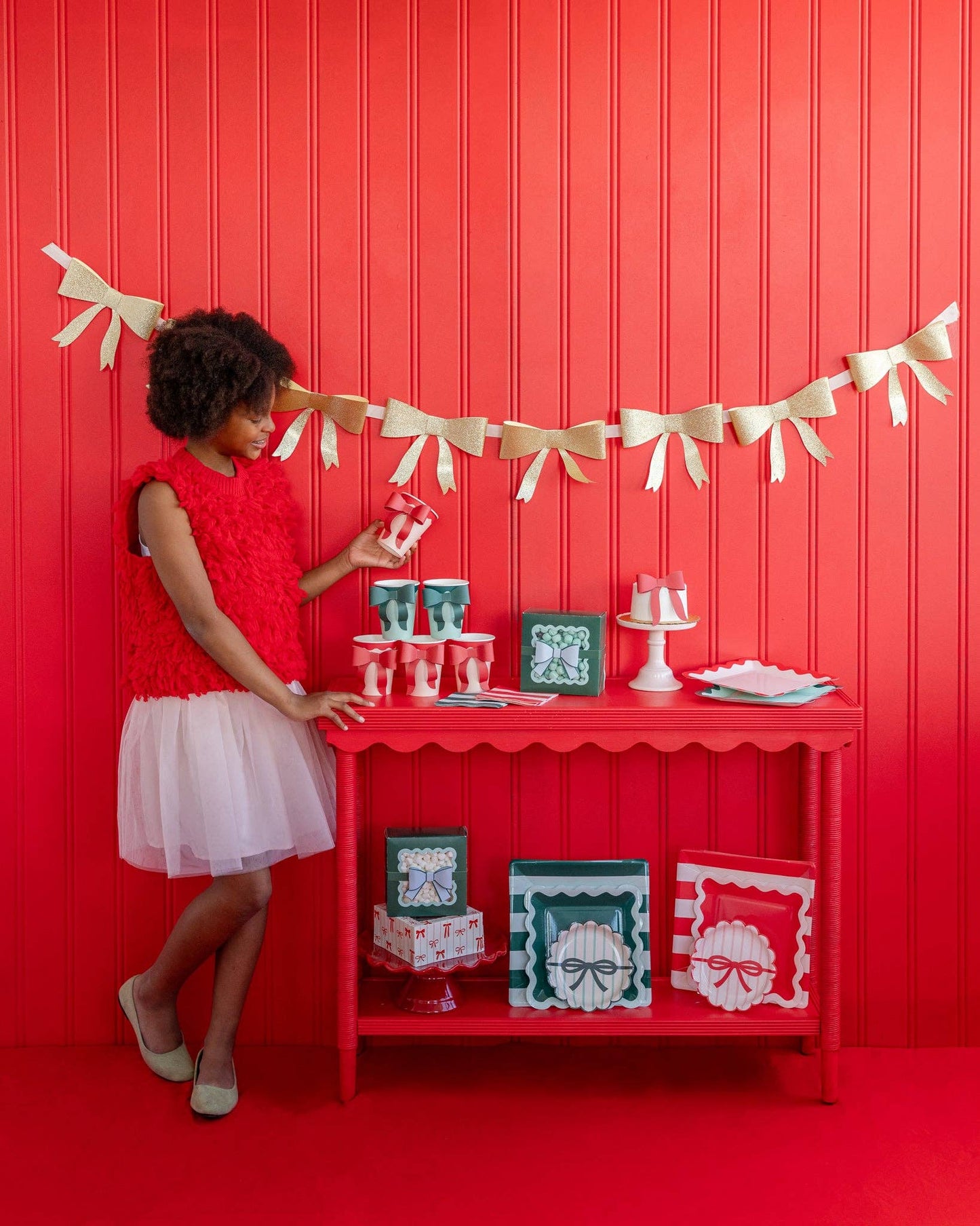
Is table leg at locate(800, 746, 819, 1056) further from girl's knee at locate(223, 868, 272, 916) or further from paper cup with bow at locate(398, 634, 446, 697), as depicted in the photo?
girl's knee at locate(223, 868, 272, 916)

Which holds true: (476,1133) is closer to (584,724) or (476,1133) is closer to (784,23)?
(584,724)

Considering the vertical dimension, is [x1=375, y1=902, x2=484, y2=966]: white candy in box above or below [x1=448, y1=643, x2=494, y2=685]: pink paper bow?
below

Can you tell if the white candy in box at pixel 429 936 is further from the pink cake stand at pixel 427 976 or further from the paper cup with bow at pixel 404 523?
the paper cup with bow at pixel 404 523

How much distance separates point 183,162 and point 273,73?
257mm

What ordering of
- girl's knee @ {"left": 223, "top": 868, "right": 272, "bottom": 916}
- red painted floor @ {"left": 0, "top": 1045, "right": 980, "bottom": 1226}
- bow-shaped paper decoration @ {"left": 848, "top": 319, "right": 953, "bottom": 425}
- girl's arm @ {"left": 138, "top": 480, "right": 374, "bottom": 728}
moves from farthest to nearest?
1. bow-shaped paper decoration @ {"left": 848, "top": 319, "right": 953, "bottom": 425}
2. girl's knee @ {"left": 223, "top": 868, "right": 272, "bottom": 916}
3. girl's arm @ {"left": 138, "top": 480, "right": 374, "bottom": 728}
4. red painted floor @ {"left": 0, "top": 1045, "right": 980, "bottom": 1226}

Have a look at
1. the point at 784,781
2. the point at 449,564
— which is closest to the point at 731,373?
the point at 449,564

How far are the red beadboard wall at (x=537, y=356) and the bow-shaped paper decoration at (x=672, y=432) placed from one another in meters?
0.03

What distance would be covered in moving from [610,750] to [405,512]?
2.04 ft

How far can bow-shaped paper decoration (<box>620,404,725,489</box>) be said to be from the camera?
7.02ft

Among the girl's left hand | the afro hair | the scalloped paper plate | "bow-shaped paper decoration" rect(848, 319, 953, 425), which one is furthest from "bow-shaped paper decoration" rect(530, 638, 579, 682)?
"bow-shaped paper decoration" rect(848, 319, 953, 425)

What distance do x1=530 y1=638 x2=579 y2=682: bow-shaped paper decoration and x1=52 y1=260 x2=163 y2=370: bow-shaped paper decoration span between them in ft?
3.37

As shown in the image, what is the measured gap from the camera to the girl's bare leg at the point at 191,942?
6.56 ft

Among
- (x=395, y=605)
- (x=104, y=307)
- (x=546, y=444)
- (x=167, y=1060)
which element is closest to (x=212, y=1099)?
(x=167, y=1060)

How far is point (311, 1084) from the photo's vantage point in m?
2.08
